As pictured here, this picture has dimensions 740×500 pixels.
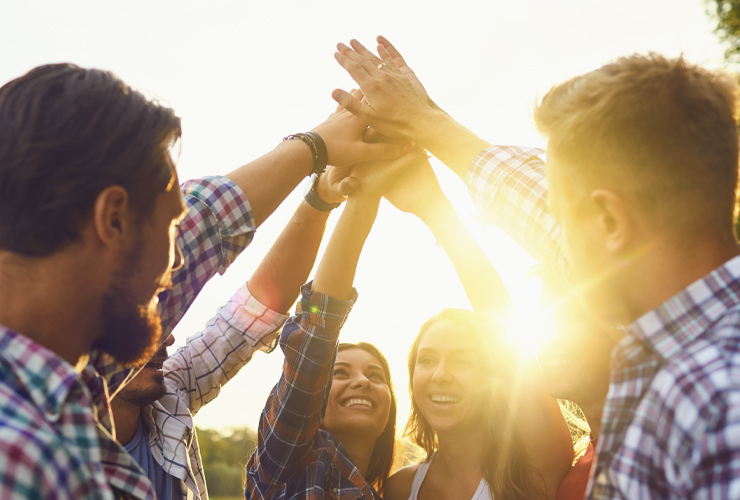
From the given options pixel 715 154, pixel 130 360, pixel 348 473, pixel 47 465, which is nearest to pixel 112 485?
pixel 47 465

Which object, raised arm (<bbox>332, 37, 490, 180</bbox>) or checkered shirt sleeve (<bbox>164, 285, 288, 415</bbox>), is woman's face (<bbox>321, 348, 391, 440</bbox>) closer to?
checkered shirt sleeve (<bbox>164, 285, 288, 415</bbox>)

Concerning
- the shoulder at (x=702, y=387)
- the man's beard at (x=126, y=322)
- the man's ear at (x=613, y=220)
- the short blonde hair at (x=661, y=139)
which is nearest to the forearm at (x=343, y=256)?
the man's beard at (x=126, y=322)

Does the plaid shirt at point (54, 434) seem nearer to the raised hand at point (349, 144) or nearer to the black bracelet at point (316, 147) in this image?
the black bracelet at point (316, 147)

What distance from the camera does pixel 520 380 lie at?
2.94m

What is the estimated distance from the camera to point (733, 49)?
484 inches

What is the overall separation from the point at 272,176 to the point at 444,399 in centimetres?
200

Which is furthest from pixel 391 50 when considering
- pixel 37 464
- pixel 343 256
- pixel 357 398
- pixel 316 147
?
pixel 37 464

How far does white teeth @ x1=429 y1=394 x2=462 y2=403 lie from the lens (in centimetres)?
391

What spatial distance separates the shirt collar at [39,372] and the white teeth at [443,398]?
9.38 ft

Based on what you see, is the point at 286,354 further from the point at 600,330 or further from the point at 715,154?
the point at 715,154

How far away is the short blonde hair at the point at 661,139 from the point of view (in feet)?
5.02

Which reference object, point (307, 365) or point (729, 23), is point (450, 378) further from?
point (729, 23)

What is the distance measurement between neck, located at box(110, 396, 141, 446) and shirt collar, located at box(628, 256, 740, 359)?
2.74m

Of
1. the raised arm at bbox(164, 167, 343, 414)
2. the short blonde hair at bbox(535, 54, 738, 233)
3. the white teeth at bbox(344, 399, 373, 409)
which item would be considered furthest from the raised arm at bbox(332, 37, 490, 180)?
the white teeth at bbox(344, 399, 373, 409)
